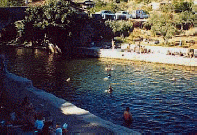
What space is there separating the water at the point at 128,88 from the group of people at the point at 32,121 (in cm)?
729

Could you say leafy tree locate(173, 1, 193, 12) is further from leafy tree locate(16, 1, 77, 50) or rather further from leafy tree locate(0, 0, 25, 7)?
leafy tree locate(0, 0, 25, 7)

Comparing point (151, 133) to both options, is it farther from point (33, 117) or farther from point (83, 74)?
A: point (83, 74)

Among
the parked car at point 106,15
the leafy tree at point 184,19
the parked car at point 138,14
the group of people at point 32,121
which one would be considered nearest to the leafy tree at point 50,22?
the parked car at point 106,15

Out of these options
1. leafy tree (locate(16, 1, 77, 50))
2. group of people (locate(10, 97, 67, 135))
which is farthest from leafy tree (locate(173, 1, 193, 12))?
group of people (locate(10, 97, 67, 135))

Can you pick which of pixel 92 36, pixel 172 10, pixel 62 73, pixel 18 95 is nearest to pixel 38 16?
pixel 92 36

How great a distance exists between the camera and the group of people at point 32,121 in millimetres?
14491

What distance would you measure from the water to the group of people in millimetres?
7294

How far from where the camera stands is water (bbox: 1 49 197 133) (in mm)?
22312

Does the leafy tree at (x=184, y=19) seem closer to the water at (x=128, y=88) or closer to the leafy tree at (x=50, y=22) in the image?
the water at (x=128, y=88)

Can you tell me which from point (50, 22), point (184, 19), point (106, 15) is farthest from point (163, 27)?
point (50, 22)

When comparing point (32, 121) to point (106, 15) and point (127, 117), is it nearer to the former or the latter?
point (127, 117)

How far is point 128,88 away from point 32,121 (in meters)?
17.3

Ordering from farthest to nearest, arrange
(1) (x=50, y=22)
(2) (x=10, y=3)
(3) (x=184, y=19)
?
(2) (x=10, y=3) < (3) (x=184, y=19) < (1) (x=50, y=22)

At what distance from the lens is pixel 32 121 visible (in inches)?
628
